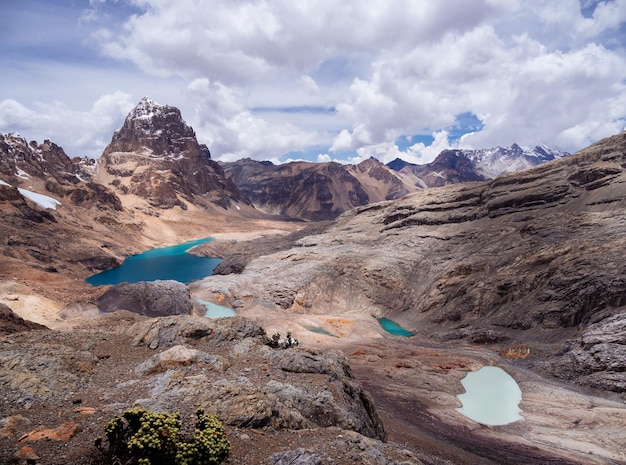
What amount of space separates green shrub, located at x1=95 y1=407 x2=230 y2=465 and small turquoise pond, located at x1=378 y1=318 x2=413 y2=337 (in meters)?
49.4

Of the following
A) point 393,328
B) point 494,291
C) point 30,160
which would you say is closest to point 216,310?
point 393,328

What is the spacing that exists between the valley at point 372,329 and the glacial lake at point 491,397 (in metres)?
1.01

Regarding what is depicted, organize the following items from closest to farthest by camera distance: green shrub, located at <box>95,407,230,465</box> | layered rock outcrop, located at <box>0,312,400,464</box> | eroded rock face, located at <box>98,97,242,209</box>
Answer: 1. green shrub, located at <box>95,407,230,465</box>
2. layered rock outcrop, located at <box>0,312,400,464</box>
3. eroded rock face, located at <box>98,97,242,209</box>

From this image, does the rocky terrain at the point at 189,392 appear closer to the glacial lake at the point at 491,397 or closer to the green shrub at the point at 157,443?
the green shrub at the point at 157,443

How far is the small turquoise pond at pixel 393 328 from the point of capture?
2238 inches

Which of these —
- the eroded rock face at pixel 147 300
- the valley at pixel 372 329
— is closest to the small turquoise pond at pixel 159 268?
the valley at pixel 372 329

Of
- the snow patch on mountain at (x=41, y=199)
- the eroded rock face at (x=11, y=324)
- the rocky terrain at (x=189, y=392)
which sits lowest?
the eroded rock face at (x=11, y=324)

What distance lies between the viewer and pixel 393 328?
5922 cm

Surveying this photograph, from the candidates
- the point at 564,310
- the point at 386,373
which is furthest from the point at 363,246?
the point at 386,373

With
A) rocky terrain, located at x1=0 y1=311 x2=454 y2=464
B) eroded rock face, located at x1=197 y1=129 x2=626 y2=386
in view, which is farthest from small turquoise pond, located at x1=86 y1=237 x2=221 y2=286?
rocky terrain, located at x1=0 y1=311 x2=454 y2=464

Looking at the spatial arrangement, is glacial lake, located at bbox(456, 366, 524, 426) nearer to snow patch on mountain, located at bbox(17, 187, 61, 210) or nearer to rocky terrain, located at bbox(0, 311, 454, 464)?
rocky terrain, located at bbox(0, 311, 454, 464)

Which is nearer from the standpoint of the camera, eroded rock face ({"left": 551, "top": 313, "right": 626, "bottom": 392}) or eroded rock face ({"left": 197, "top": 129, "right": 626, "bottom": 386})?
eroded rock face ({"left": 551, "top": 313, "right": 626, "bottom": 392})

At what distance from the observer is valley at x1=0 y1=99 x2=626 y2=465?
12.6m

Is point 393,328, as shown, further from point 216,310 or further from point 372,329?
point 216,310
